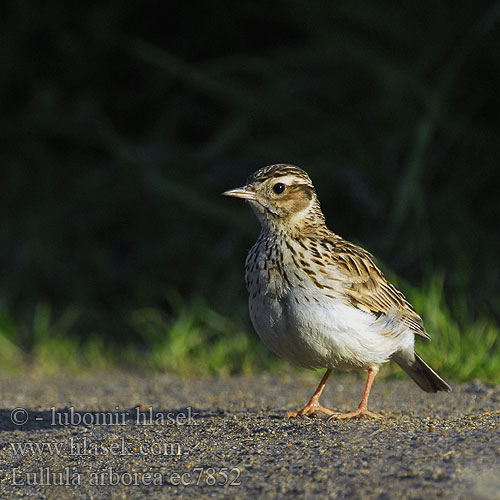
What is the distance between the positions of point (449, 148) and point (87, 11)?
4.61 meters

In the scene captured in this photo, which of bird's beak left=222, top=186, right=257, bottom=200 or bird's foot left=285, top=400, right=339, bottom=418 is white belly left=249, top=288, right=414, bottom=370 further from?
bird's beak left=222, top=186, right=257, bottom=200

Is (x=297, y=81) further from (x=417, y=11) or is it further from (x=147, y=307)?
(x=147, y=307)

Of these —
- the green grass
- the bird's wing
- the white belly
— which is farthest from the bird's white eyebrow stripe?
the green grass

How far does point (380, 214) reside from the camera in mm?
8648

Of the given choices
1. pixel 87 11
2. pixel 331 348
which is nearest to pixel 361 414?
pixel 331 348

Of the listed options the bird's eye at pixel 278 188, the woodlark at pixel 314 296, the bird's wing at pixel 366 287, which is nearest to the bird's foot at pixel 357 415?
the woodlark at pixel 314 296

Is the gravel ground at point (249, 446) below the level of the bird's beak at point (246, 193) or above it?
below

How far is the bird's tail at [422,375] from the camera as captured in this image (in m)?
5.58

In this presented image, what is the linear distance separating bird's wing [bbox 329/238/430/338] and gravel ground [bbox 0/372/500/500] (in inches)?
21.6

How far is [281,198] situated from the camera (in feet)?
17.6

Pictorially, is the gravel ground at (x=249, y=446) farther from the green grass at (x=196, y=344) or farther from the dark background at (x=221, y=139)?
the dark background at (x=221, y=139)

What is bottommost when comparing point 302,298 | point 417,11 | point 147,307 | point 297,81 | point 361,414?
point 147,307

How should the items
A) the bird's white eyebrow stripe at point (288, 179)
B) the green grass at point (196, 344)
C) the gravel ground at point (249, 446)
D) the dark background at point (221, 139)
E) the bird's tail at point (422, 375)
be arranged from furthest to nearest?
the dark background at point (221, 139), the green grass at point (196, 344), the bird's tail at point (422, 375), the bird's white eyebrow stripe at point (288, 179), the gravel ground at point (249, 446)

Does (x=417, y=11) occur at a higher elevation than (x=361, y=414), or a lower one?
higher
